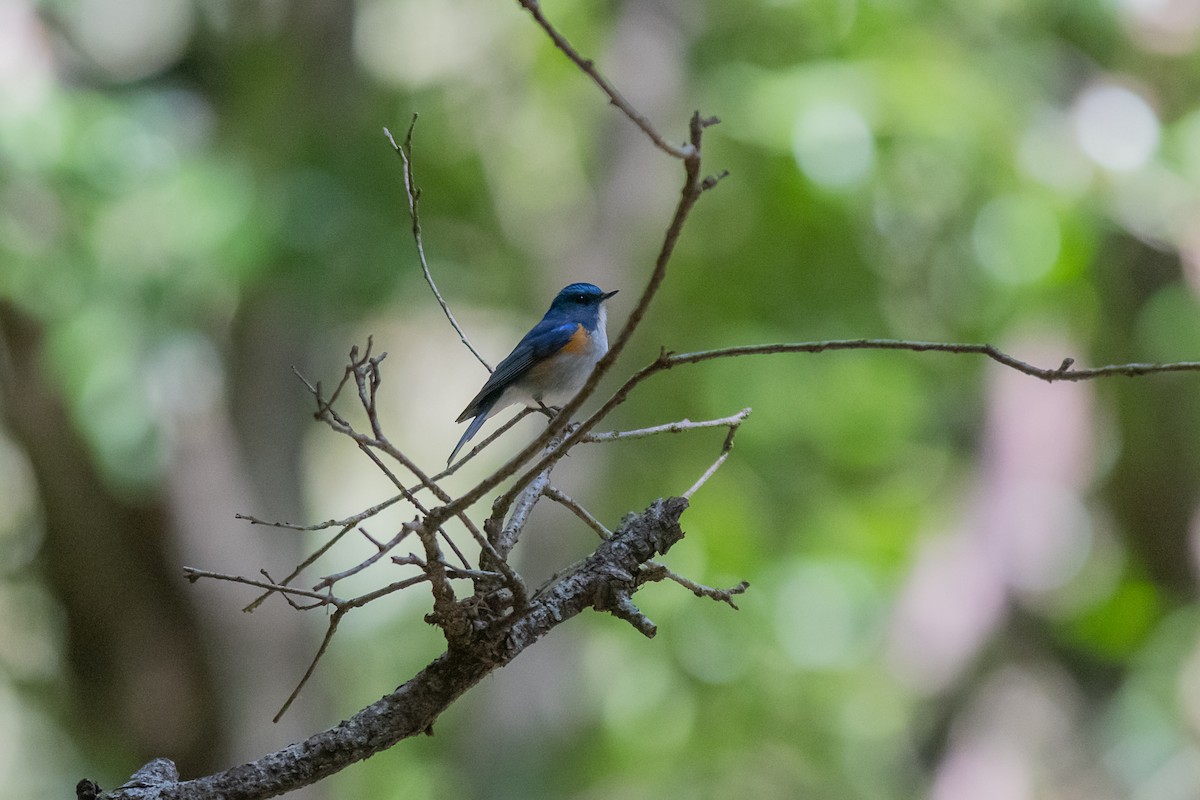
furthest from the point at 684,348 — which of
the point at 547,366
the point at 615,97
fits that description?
the point at 615,97

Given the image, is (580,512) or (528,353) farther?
(528,353)

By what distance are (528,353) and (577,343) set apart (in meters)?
0.24

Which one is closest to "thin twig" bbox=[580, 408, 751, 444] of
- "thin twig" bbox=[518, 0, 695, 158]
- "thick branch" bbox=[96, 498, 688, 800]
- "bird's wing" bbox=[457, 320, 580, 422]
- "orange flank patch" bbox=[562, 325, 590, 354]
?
"thick branch" bbox=[96, 498, 688, 800]

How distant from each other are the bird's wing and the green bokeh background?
2380 mm

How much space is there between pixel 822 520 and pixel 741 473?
0.89 meters

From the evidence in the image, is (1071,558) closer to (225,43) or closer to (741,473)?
(741,473)

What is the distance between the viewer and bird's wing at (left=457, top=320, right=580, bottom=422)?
3.52 meters

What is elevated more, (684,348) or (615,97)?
(684,348)

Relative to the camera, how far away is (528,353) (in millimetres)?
3713

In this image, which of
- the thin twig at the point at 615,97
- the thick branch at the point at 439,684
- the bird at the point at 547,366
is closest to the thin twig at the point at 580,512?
the thick branch at the point at 439,684

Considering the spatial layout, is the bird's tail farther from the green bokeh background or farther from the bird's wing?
the green bokeh background

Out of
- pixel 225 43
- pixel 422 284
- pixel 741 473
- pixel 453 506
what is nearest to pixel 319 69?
pixel 225 43

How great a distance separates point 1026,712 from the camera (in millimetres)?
7168

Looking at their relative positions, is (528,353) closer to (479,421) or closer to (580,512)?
(479,421)
